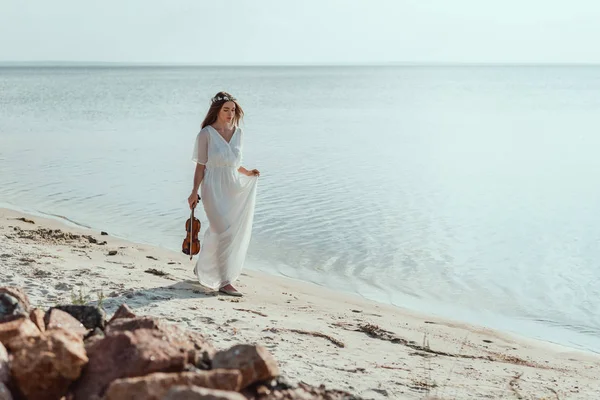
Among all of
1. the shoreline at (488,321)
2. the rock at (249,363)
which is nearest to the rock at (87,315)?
the rock at (249,363)

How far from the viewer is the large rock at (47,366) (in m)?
3.79

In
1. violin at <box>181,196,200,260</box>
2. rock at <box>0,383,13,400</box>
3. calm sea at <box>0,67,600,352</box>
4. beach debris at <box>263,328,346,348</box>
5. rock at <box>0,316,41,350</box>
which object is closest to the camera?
rock at <box>0,383,13,400</box>

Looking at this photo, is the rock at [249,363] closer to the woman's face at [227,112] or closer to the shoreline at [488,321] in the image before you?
the woman's face at [227,112]

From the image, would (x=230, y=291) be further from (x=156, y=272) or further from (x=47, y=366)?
(x=47, y=366)

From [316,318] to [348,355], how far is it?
1.37 m

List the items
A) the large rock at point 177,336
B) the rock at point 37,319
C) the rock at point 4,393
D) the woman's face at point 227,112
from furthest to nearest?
the woman's face at point 227,112, the rock at point 37,319, the large rock at point 177,336, the rock at point 4,393

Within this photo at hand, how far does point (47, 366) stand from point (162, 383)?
629 millimetres

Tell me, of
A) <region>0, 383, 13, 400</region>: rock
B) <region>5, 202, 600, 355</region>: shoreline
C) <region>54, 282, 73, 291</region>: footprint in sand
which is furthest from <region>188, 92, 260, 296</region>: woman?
<region>0, 383, 13, 400</region>: rock

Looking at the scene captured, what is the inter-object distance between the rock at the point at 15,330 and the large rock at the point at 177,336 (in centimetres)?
36

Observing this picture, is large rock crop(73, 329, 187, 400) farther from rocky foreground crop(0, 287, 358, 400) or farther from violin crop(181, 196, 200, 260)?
violin crop(181, 196, 200, 260)

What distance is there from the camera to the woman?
8016mm

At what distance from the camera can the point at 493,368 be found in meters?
6.46

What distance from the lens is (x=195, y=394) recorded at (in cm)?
318

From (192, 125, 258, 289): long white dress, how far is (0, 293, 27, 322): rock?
3577 millimetres
